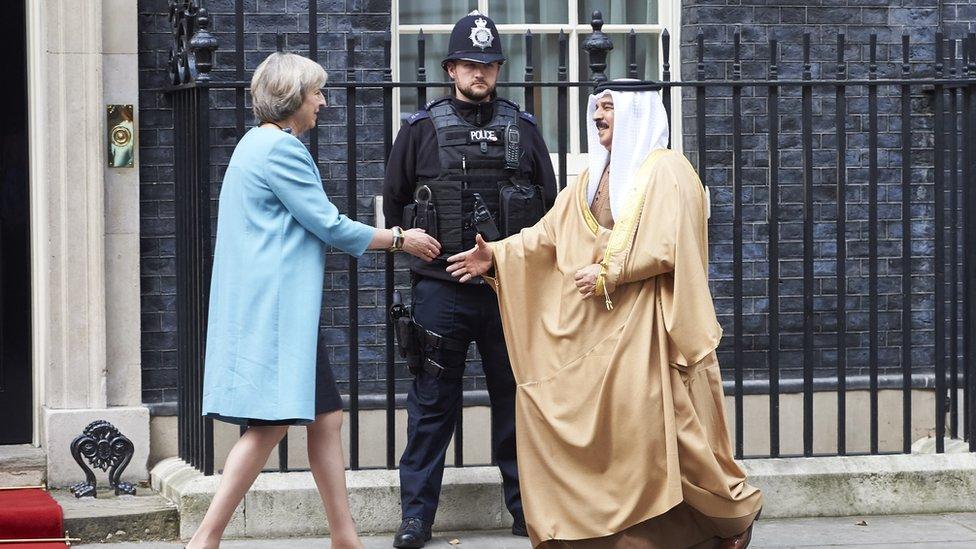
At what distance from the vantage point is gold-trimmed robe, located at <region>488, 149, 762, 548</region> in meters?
5.04

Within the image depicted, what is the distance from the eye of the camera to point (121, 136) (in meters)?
6.72

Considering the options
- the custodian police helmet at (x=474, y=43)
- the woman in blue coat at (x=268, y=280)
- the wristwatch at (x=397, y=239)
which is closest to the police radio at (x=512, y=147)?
the custodian police helmet at (x=474, y=43)

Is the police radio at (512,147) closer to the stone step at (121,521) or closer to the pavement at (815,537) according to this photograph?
the pavement at (815,537)

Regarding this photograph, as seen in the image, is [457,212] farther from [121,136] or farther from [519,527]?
[121,136]

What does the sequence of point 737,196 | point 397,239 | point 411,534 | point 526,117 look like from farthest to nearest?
point 737,196, point 526,117, point 411,534, point 397,239

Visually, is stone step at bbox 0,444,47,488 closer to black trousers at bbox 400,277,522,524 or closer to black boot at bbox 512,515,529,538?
black trousers at bbox 400,277,522,524

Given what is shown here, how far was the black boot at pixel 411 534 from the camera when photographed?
5.79 meters

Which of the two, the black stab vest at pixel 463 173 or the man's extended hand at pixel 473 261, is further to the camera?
the black stab vest at pixel 463 173

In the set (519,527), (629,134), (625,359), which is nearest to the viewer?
(625,359)

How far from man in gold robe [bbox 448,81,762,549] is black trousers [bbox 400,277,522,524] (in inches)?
15.5

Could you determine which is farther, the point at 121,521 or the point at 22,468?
the point at 22,468

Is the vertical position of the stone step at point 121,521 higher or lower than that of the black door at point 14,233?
lower

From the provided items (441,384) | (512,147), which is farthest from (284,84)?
(441,384)

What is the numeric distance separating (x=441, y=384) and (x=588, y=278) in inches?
37.8
